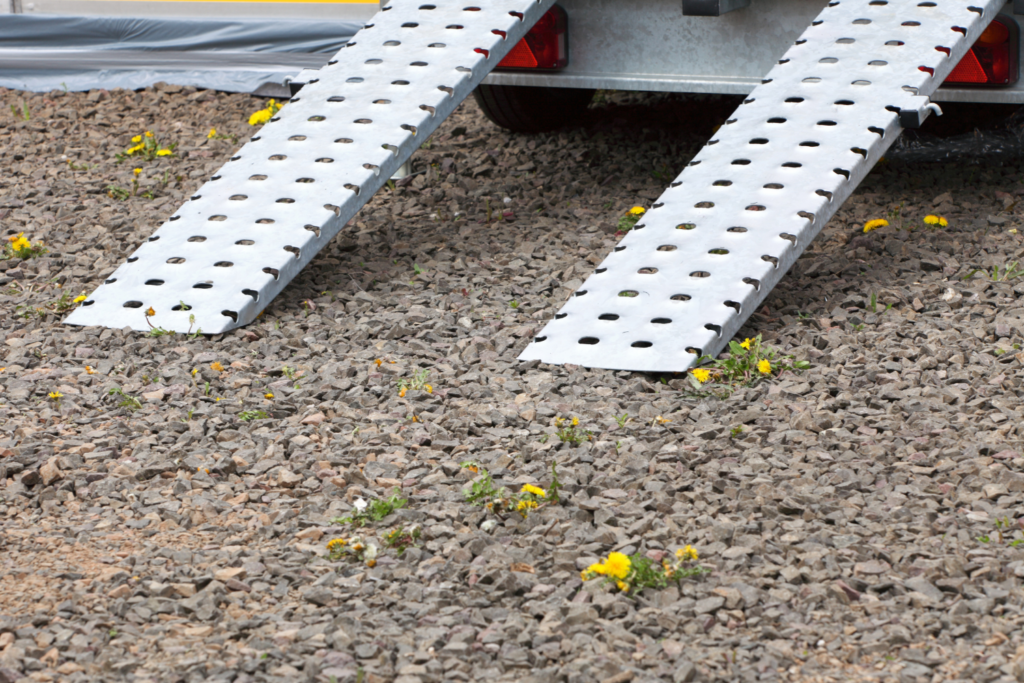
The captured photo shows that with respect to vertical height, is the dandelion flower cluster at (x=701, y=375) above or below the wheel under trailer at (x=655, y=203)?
below

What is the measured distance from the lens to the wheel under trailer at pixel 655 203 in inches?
147

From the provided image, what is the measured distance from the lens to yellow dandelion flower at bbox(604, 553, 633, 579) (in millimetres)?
2451

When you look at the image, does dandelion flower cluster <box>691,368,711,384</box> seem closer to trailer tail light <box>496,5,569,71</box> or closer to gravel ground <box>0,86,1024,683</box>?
gravel ground <box>0,86,1024,683</box>

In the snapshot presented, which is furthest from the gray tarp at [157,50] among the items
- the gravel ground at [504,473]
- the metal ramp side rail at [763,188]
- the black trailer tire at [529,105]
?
the metal ramp side rail at [763,188]

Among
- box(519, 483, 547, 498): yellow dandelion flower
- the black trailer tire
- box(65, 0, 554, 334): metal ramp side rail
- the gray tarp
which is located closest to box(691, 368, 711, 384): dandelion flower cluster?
box(519, 483, 547, 498): yellow dandelion flower

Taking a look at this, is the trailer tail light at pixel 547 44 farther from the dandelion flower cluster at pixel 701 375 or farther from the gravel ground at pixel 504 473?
the dandelion flower cluster at pixel 701 375

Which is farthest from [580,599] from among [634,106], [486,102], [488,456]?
[634,106]

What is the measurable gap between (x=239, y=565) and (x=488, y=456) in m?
0.76

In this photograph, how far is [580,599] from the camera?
7.93 ft

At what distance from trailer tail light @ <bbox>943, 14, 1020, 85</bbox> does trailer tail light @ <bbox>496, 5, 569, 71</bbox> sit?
1.68 m

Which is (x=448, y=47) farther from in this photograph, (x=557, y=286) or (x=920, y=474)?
(x=920, y=474)

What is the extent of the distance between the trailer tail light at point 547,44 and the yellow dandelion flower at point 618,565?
312 centimetres

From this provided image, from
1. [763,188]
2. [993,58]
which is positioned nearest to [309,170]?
[763,188]

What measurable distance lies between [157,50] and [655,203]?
4334 millimetres
